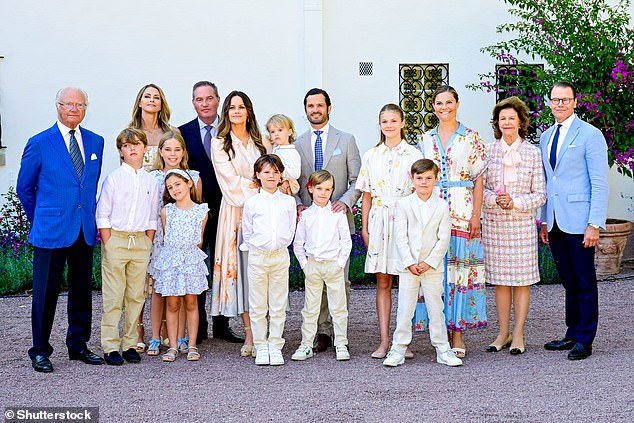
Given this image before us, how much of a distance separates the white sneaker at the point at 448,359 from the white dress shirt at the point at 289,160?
5.74ft

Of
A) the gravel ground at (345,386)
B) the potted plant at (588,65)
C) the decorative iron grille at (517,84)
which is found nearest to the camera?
the gravel ground at (345,386)

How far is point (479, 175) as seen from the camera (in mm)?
6852

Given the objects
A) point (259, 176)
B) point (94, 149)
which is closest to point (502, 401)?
point (259, 176)

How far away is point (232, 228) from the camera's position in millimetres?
7035

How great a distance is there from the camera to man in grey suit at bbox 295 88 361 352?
23.6 ft

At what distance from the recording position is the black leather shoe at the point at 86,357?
6.71m

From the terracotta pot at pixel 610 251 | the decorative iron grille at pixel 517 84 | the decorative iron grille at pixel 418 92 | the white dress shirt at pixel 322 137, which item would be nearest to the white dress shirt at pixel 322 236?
the white dress shirt at pixel 322 137

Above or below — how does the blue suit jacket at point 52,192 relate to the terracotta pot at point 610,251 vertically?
above

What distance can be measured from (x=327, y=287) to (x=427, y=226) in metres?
0.92

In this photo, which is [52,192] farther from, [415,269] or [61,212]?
[415,269]

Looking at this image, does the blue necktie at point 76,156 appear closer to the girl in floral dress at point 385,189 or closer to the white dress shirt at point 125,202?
the white dress shirt at point 125,202

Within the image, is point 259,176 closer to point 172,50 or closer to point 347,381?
point 347,381

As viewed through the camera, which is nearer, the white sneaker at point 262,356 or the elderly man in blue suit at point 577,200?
the white sneaker at point 262,356

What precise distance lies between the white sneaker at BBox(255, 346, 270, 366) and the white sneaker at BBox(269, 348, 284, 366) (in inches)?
1.1
